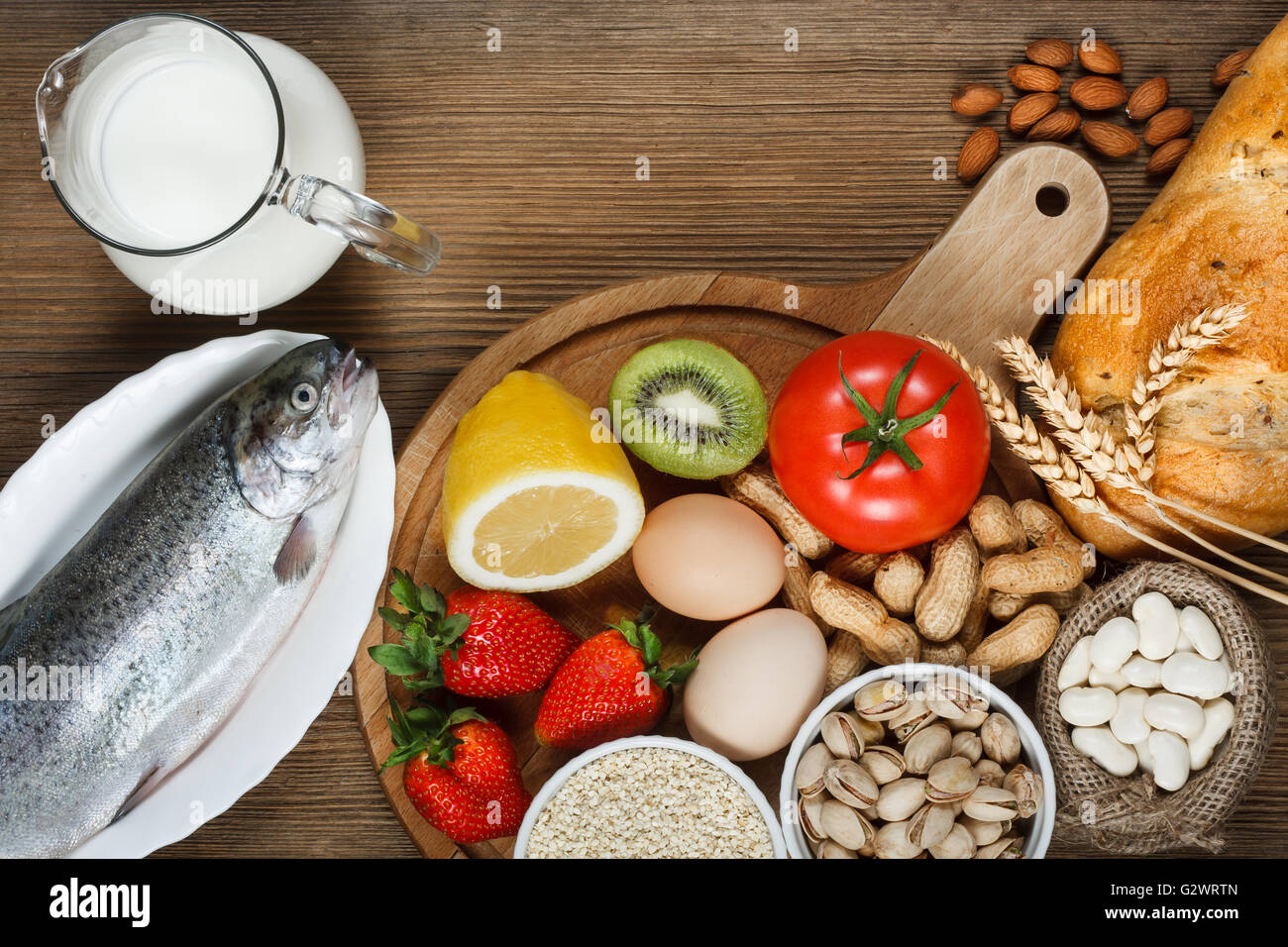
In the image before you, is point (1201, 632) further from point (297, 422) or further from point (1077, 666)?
point (297, 422)

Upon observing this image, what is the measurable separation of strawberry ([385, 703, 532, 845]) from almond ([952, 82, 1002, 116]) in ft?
3.10

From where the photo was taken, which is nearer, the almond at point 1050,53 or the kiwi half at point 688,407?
the kiwi half at point 688,407

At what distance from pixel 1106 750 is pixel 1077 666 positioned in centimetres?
9

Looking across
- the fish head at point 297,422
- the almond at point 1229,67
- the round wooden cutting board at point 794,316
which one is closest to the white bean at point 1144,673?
the round wooden cutting board at point 794,316

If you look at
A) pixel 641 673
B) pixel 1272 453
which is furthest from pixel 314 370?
pixel 1272 453

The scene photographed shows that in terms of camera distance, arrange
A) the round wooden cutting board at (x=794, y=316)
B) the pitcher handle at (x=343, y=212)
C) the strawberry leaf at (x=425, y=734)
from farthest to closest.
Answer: the round wooden cutting board at (x=794, y=316), the strawberry leaf at (x=425, y=734), the pitcher handle at (x=343, y=212)

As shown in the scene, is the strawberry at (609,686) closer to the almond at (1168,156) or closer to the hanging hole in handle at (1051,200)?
the hanging hole in handle at (1051,200)

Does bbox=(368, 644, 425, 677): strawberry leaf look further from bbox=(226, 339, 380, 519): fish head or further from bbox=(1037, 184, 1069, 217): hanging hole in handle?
bbox=(1037, 184, 1069, 217): hanging hole in handle

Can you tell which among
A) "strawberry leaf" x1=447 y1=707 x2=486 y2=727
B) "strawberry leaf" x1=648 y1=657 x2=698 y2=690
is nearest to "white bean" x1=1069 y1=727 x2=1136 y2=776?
"strawberry leaf" x1=648 y1=657 x2=698 y2=690

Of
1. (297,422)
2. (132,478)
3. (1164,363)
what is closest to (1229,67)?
(1164,363)

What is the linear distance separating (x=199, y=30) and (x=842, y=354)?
72cm

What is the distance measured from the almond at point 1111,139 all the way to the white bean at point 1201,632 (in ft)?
1.90

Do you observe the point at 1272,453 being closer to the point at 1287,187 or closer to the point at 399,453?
the point at 1287,187

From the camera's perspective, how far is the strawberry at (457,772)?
998 mm
